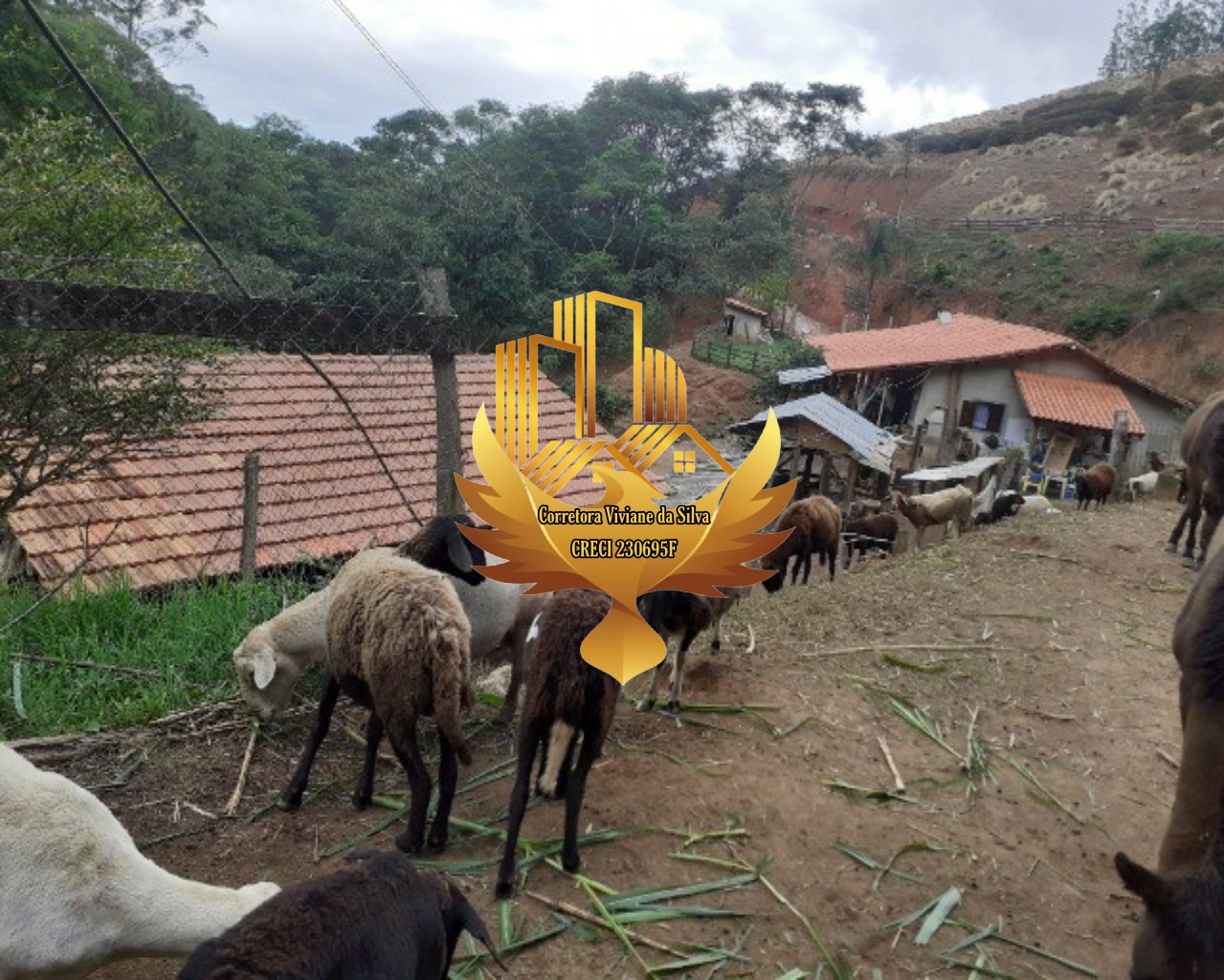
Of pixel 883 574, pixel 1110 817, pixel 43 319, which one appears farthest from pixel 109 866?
pixel 883 574

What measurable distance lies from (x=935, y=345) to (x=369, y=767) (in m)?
29.2

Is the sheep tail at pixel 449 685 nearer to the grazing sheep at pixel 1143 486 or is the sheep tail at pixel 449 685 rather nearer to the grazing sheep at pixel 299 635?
the grazing sheep at pixel 299 635

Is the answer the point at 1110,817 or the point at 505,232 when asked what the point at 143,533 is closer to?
the point at 1110,817

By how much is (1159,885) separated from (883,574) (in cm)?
741

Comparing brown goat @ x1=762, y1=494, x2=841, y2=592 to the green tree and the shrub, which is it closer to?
the green tree

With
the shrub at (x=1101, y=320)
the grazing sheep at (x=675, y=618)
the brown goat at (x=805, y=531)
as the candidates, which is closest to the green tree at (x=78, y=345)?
the grazing sheep at (x=675, y=618)

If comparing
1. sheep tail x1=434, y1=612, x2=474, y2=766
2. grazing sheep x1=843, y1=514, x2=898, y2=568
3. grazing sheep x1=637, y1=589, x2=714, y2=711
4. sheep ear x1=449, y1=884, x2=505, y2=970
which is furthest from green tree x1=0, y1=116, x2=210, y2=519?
grazing sheep x1=843, y1=514, x2=898, y2=568

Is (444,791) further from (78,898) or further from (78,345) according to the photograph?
(78,345)

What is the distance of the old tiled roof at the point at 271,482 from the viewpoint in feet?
29.0

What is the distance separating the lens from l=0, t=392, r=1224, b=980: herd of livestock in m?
2.51

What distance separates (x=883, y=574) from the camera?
9.67m

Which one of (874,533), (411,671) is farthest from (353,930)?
(874,533)

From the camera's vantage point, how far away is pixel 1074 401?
27.4m

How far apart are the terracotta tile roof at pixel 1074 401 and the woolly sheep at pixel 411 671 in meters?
26.4
